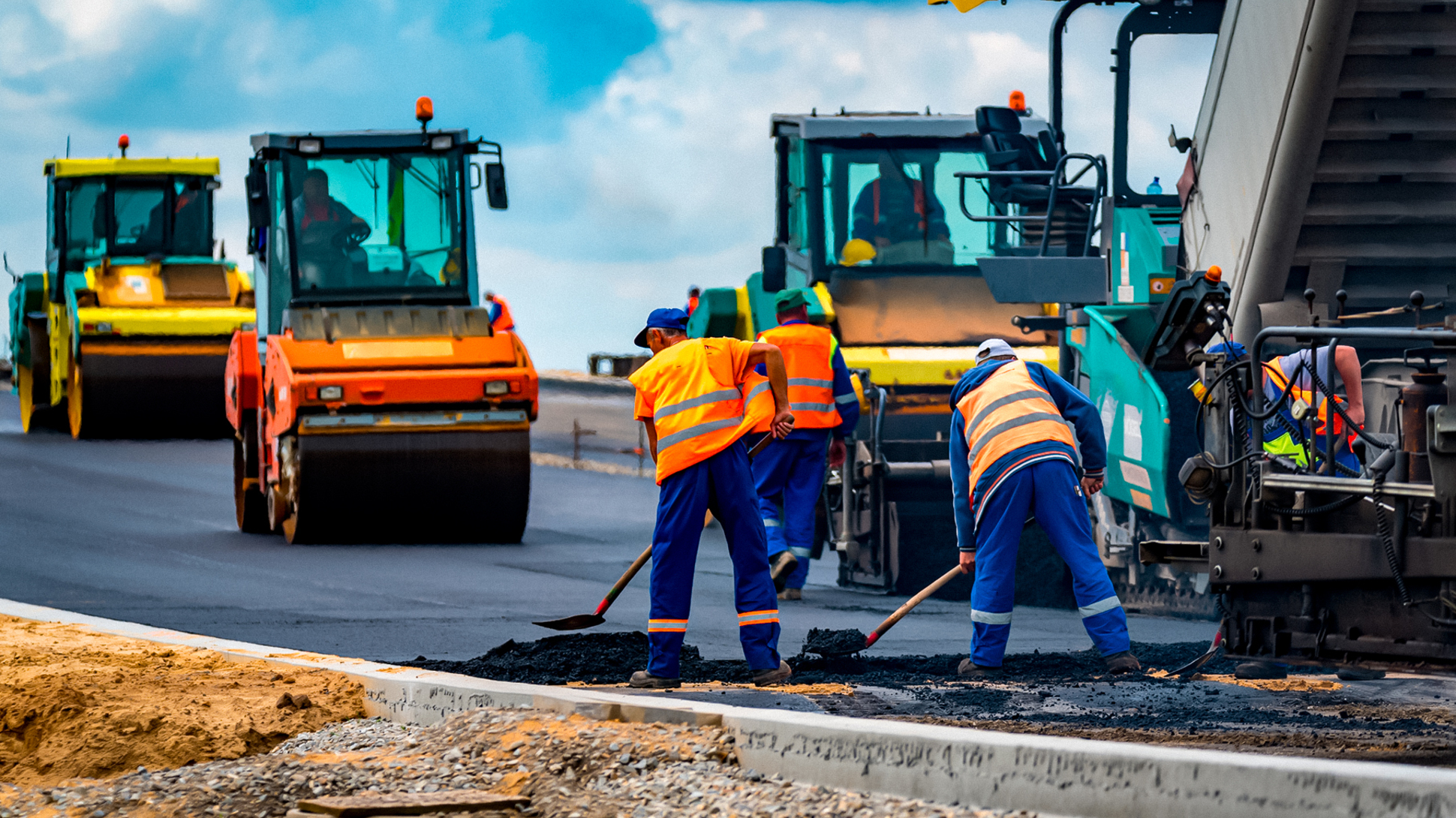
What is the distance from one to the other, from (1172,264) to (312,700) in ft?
18.3

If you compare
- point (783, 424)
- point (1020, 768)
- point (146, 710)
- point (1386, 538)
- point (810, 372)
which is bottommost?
point (146, 710)

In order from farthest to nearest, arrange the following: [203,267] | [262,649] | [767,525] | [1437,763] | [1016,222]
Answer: [203,267], [1016,222], [767,525], [262,649], [1437,763]

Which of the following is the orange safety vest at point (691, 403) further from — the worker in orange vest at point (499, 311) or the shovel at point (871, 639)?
the worker in orange vest at point (499, 311)

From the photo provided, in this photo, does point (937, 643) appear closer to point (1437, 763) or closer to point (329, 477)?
point (1437, 763)

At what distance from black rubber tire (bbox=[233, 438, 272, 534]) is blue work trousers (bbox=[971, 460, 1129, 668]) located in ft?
25.5

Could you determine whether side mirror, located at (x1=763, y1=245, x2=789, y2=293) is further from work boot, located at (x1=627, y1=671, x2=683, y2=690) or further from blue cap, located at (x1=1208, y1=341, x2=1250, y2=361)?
work boot, located at (x1=627, y1=671, x2=683, y2=690)

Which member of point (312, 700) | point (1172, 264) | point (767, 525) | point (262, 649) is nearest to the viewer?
point (312, 700)

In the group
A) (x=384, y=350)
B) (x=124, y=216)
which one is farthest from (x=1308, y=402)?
(x=124, y=216)

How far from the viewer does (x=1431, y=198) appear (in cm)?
789

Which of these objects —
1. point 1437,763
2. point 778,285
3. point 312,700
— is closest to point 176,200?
point 778,285

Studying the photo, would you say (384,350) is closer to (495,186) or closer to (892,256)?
(495,186)

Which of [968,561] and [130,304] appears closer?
[968,561]

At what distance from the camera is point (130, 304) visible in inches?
763

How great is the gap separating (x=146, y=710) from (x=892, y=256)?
25.1 feet
